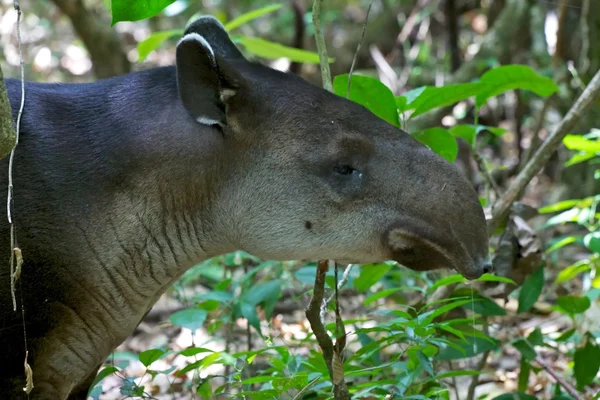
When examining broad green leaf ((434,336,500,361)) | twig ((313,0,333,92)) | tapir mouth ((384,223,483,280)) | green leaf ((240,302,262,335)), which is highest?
twig ((313,0,333,92))

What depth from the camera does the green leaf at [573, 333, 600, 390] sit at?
3707 mm

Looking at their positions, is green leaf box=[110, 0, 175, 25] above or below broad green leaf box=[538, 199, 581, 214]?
above

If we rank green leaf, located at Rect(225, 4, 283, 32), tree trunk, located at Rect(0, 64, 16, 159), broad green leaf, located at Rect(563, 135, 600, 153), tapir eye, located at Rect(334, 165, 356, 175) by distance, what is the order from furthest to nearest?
1. green leaf, located at Rect(225, 4, 283, 32)
2. broad green leaf, located at Rect(563, 135, 600, 153)
3. tapir eye, located at Rect(334, 165, 356, 175)
4. tree trunk, located at Rect(0, 64, 16, 159)

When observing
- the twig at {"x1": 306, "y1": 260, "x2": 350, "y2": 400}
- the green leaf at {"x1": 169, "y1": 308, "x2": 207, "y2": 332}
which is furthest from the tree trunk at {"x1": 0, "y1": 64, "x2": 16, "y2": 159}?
the green leaf at {"x1": 169, "y1": 308, "x2": 207, "y2": 332}

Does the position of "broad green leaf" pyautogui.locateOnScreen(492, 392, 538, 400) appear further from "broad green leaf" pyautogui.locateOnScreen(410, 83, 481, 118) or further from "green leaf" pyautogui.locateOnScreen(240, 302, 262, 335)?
"broad green leaf" pyautogui.locateOnScreen(410, 83, 481, 118)

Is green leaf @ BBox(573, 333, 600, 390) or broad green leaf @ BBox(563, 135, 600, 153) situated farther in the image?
broad green leaf @ BBox(563, 135, 600, 153)

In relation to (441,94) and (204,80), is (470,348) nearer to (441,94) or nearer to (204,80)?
(441,94)

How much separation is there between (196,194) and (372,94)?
911mm

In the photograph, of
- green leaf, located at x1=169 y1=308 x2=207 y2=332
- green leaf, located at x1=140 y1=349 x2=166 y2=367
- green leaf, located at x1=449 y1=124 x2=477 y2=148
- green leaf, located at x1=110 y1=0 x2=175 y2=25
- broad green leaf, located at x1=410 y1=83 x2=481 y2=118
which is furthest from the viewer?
green leaf, located at x1=449 y1=124 x2=477 y2=148

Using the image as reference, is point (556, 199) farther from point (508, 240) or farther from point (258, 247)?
point (258, 247)

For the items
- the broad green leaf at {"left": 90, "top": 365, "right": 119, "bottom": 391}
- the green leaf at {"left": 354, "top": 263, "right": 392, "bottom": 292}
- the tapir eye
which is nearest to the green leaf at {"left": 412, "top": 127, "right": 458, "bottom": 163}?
the green leaf at {"left": 354, "top": 263, "right": 392, "bottom": 292}

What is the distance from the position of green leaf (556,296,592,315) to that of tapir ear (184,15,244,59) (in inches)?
73.4

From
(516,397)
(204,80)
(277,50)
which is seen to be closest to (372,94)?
(204,80)

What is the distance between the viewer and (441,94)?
3.45 m
